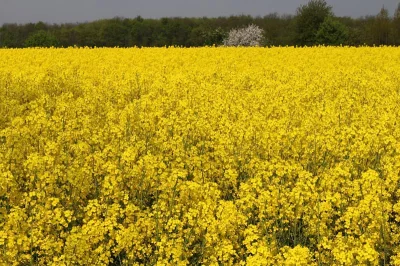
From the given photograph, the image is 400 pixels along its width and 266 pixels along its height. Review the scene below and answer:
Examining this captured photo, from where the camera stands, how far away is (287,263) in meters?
4.79

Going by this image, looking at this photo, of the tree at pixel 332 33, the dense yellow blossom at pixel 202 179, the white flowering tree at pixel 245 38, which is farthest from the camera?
the white flowering tree at pixel 245 38


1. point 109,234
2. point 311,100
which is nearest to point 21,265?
point 109,234

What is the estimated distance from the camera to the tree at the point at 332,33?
165 feet

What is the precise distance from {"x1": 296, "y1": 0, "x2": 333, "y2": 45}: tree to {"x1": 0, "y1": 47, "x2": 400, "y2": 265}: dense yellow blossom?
4224cm

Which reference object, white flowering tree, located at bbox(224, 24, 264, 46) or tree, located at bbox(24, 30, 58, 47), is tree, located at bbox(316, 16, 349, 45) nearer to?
white flowering tree, located at bbox(224, 24, 264, 46)

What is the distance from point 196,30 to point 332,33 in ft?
106

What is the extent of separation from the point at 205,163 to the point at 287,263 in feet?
11.1

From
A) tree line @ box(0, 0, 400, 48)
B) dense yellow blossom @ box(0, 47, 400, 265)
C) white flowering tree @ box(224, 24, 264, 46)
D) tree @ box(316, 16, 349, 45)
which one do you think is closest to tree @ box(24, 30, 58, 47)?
tree line @ box(0, 0, 400, 48)

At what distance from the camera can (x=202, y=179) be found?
294 inches

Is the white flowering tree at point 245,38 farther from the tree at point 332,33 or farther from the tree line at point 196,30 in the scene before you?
the tree at point 332,33

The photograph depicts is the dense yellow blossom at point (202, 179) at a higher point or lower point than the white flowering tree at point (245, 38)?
lower

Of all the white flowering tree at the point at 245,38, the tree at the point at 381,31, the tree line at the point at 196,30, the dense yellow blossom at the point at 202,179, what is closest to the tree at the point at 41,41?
the tree line at the point at 196,30

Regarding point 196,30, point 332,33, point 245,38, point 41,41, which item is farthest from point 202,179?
point 196,30

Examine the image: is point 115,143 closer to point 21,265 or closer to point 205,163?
point 205,163
